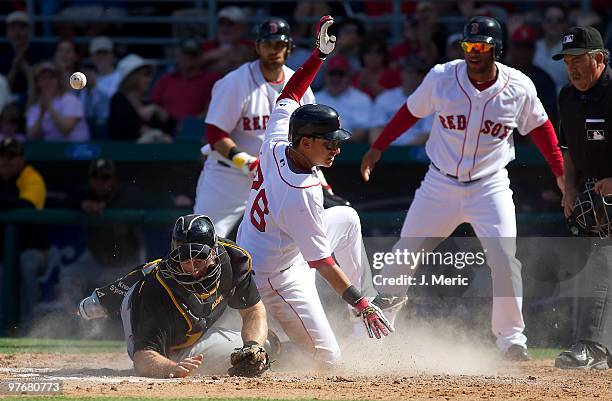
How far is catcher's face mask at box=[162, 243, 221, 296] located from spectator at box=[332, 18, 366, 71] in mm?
5391

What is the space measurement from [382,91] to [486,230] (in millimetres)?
3416

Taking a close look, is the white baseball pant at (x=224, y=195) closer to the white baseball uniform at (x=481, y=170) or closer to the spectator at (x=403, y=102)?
the white baseball uniform at (x=481, y=170)

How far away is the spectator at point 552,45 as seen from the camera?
403 inches

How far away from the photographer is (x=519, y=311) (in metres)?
6.89

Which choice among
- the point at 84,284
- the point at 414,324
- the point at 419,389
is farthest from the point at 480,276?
the point at 84,284

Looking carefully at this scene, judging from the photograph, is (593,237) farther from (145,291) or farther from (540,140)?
(145,291)

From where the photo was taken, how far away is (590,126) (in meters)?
6.61

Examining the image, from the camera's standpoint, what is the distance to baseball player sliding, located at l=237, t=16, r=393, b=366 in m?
5.77

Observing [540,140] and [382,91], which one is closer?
[540,140]

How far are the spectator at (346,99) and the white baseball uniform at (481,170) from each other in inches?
98.1

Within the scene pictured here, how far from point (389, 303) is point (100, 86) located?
496 centimetres

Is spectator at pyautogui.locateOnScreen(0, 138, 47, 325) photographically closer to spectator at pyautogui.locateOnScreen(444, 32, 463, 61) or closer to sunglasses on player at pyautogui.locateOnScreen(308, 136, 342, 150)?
spectator at pyautogui.locateOnScreen(444, 32, 463, 61)

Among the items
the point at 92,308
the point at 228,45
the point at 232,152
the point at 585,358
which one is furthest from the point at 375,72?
the point at 92,308

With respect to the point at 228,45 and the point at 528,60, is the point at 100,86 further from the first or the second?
the point at 528,60
